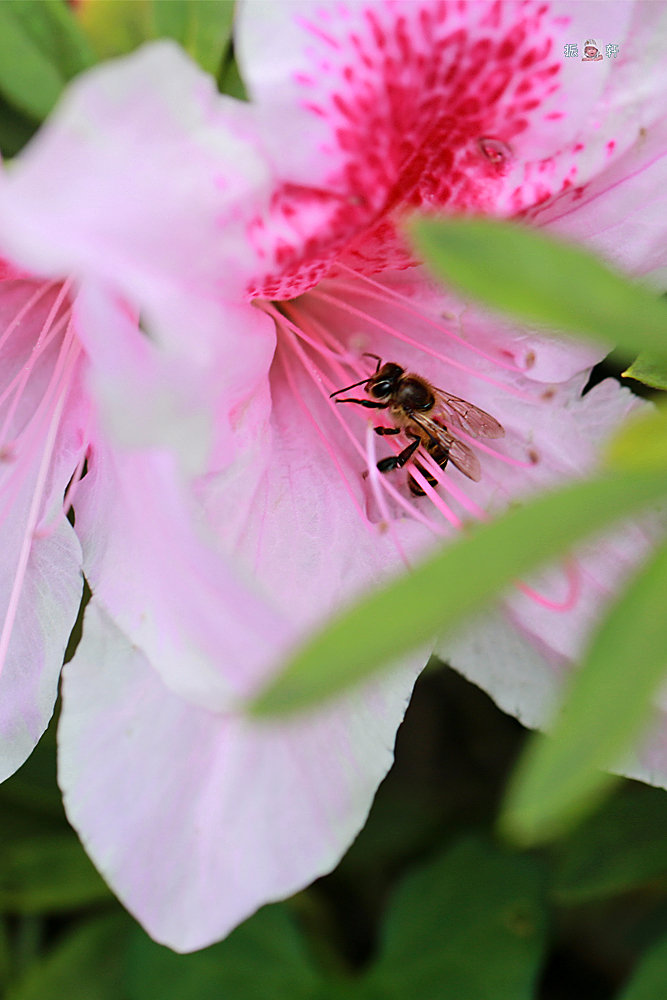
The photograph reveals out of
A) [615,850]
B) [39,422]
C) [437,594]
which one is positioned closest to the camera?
[437,594]

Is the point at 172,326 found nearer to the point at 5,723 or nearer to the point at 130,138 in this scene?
the point at 130,138

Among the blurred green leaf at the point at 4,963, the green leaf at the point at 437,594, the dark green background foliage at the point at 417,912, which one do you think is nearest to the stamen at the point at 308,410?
the dark green background foliage at the point at 417,912

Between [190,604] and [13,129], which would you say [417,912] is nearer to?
[190,604]

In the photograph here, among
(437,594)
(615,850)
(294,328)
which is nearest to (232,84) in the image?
(294,328)

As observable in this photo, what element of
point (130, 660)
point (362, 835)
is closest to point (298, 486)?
point (130, 660)

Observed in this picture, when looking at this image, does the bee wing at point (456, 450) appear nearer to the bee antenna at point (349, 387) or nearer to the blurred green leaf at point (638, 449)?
the bee antenna at point (349, 387)
